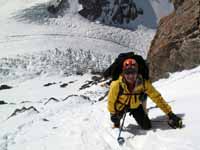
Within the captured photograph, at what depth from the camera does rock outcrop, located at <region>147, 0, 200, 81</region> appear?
49.8ft

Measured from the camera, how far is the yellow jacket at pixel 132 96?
329 inches

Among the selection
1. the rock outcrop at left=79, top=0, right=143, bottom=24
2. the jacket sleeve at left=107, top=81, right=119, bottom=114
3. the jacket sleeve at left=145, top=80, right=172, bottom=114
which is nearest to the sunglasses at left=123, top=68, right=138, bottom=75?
the jacket sleeve at left=107, top=81, right=119, bottom=114

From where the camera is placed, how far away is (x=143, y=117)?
28.3 feet

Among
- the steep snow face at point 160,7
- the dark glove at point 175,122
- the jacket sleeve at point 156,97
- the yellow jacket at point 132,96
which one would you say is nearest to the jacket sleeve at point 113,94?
the yellow jacket at point 132,96

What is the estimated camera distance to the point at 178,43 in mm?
16141

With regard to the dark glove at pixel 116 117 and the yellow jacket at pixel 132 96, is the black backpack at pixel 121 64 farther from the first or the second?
the dark glove at pixel 116 117

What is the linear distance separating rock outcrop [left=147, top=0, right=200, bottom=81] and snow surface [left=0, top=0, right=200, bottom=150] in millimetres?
933

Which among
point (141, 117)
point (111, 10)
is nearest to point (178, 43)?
point (141, 117)

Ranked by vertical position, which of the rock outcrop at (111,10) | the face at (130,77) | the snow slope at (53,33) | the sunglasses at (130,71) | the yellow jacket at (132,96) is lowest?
the snow slope at (53,33)

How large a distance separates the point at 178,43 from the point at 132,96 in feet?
26.4

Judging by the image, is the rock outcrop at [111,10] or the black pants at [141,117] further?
the rock outcrop at [111,10]

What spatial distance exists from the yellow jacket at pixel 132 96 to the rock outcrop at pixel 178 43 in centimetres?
632

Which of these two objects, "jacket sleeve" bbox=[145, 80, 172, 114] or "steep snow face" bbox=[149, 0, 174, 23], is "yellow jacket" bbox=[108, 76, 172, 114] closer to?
"jacket sleeve" bbox=[145, 80, 172, 114]

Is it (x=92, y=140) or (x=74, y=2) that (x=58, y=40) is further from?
(x=92, y=140)
